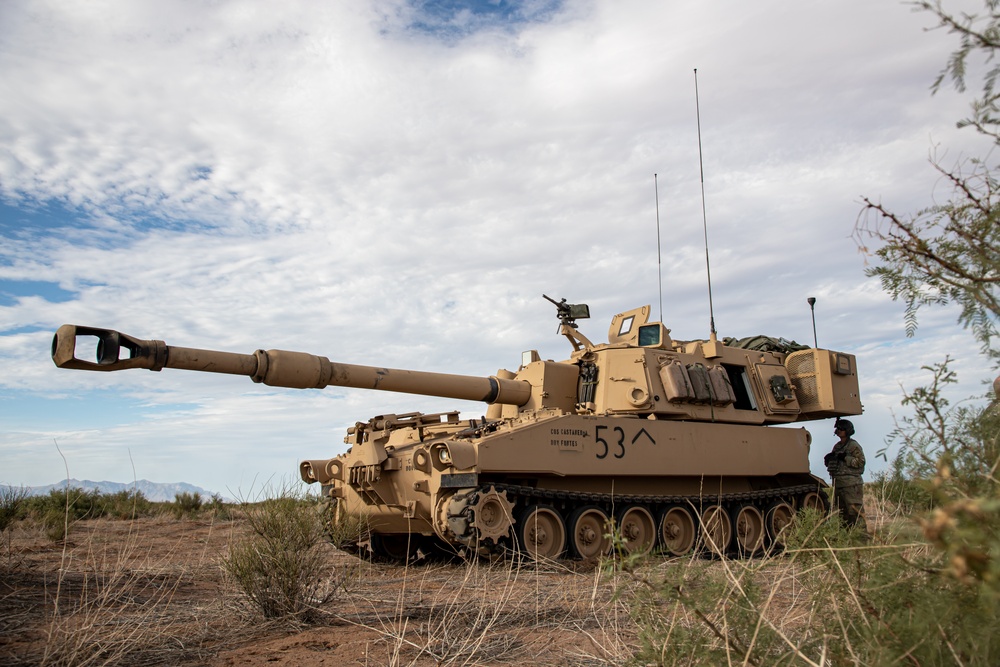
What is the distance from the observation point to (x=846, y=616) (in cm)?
321

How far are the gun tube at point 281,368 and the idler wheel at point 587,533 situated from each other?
1977 mm

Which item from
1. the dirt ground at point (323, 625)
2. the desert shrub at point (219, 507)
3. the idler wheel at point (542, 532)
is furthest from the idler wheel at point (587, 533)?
the desert shrub at point (219, 507)

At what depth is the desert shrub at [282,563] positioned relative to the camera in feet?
20.2

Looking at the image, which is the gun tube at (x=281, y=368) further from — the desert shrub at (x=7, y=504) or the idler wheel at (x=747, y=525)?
the desert shrub at (x=7, y=504)

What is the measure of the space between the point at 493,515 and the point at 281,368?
291 cm

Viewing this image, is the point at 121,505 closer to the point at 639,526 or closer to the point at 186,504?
the point at 186,504

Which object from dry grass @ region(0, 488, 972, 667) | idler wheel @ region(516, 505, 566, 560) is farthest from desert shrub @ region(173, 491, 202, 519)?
idler wheel @ region(516, 505, 566, 560)

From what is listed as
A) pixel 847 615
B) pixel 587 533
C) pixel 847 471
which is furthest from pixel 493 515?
pixel 847 615

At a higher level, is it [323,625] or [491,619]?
[491,619]

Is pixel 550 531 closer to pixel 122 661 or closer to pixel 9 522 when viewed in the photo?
pixel 122 661

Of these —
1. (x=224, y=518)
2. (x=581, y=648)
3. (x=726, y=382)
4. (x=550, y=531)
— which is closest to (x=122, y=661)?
(x=581, y=648)

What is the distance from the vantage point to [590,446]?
10.3m

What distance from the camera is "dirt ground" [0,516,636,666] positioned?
4.87 m

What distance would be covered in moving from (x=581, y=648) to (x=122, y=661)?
2647mm
